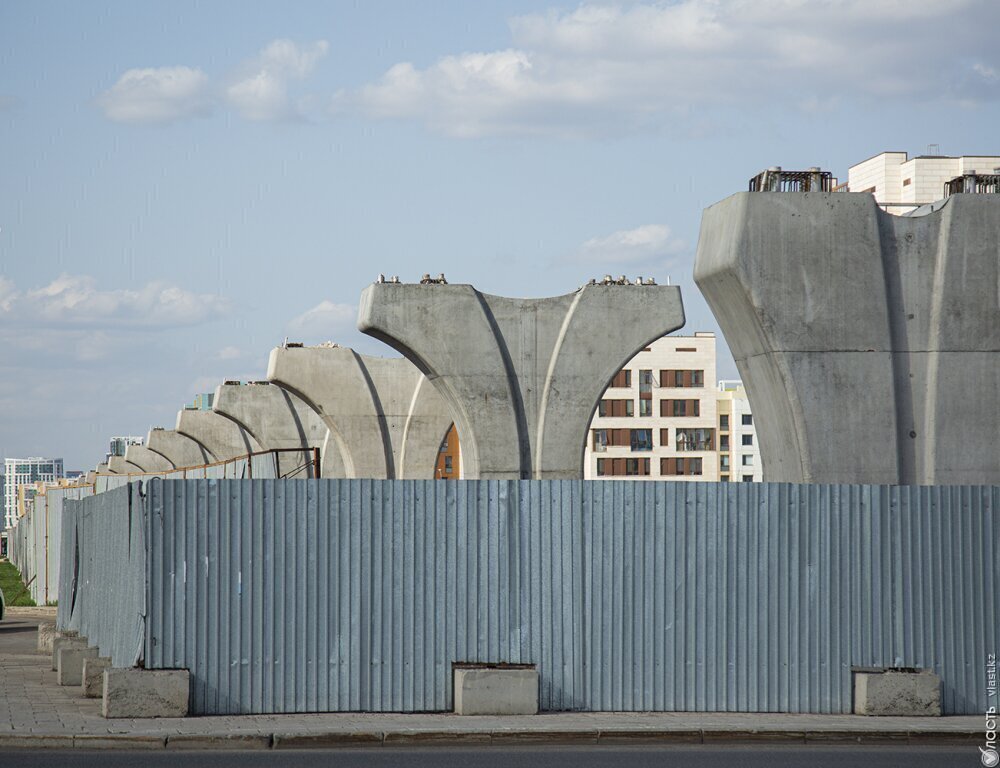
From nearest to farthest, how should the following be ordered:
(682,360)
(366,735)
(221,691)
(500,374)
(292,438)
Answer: (366,735), (221,691), (500,374), (292,438), (682,360)

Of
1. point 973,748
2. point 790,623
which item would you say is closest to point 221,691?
Answer: point 790,623

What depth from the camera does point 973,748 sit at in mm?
13695

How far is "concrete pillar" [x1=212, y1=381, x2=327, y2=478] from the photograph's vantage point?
184ft

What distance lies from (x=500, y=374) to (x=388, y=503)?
17.2 m

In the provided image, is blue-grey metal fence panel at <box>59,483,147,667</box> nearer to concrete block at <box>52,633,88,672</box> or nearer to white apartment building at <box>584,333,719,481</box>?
concrete block at <box>52,633,88,672</box>

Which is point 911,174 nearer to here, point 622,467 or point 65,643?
point 622,467

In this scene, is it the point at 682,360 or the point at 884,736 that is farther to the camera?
the point at 682,360

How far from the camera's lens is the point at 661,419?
133 metres

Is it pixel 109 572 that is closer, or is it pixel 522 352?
pixel 109 572

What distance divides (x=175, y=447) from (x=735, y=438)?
242 ft

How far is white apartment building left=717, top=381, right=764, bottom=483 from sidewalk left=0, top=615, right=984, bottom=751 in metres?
125

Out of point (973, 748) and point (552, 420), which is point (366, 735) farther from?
point (552, 420)

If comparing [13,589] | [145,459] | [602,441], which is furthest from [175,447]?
[602,441]

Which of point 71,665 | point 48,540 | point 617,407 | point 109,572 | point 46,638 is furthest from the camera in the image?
point 617,407
